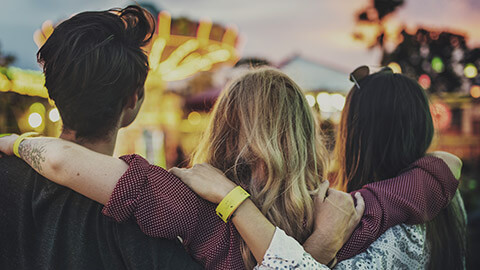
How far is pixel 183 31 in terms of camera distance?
9.48 metres

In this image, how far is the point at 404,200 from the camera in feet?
5.45

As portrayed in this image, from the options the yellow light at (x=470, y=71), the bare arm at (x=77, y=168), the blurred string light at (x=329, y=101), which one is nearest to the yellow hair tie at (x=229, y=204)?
the bare arm at (x=77, y=168)

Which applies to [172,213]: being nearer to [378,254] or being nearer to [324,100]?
[378,254]

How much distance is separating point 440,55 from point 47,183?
6.45 meters

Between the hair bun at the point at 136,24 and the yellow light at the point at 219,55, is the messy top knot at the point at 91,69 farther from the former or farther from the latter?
the yellow light at the point at 219,55

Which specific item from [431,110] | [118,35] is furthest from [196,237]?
[431,110]

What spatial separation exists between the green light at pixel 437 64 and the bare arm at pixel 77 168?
247 inches

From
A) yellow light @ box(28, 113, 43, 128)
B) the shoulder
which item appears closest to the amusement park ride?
yellow light @ box(28, 113, 43, 128)

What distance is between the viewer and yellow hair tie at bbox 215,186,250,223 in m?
1.34

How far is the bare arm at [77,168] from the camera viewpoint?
4.17 feet

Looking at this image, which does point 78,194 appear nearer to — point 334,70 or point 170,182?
point 170,182

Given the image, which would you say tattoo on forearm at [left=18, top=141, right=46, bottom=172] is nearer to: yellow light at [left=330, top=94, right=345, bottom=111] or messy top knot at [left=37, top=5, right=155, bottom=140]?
messy top knot at [left=37, top=5, right=155, bottom=140]

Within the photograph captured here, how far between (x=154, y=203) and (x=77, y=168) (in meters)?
0.26

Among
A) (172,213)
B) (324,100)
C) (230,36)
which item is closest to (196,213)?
(172,213)
